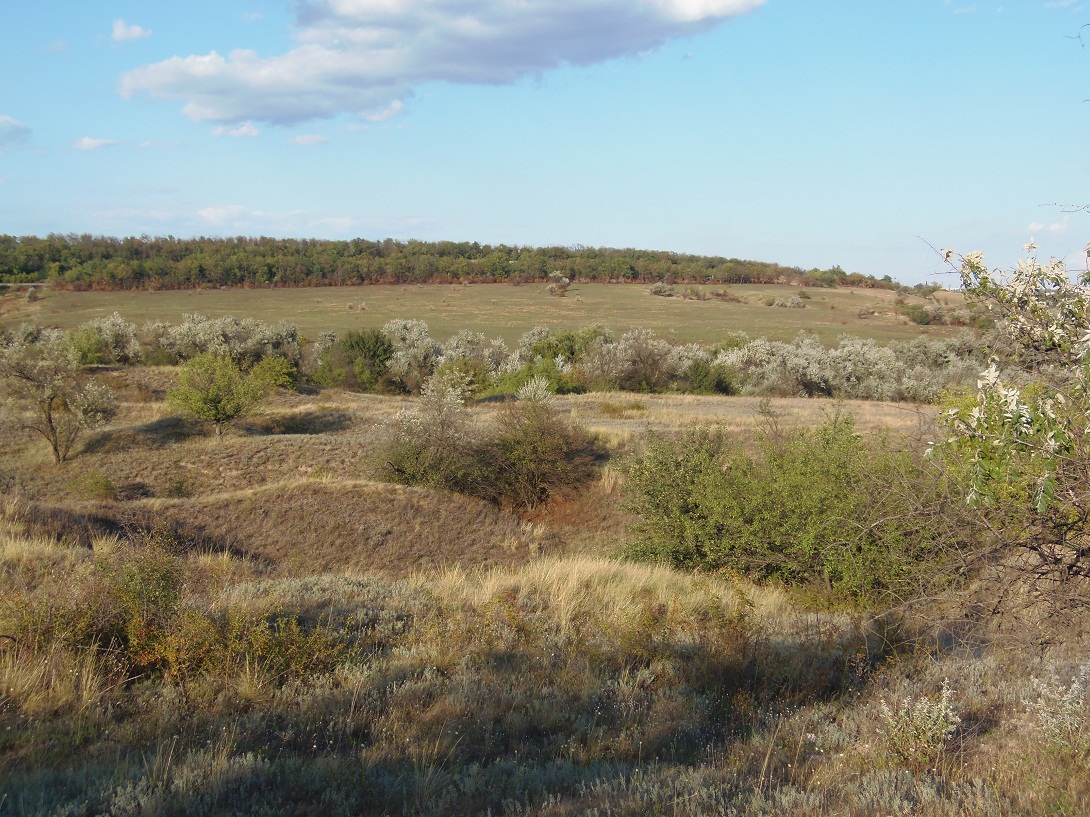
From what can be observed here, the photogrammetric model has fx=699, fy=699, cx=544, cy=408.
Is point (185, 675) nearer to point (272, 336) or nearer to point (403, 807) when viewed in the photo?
point (403, 807)

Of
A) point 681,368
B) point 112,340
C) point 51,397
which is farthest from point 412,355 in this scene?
point 51,397

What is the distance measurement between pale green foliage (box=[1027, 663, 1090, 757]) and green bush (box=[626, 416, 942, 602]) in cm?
342

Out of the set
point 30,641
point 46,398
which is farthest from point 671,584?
point 46,398

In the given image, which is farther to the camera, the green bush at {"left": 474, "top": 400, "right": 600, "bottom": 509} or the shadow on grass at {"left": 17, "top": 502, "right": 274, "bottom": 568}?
the green bush at {"left": 474, "top": 400, "right": 600, "bottom": 509}

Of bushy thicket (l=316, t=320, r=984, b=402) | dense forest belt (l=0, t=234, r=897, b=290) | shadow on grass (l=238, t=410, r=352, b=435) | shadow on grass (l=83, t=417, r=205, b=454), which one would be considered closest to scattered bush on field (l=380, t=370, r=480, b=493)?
shadow on grass (l=238, t=410, r=352, b=435)

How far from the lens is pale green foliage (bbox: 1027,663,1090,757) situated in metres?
3.99

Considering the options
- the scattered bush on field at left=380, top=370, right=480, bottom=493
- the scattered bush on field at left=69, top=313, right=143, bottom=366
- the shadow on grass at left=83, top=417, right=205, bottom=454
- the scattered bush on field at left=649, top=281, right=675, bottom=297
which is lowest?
the shadow on grass at left=83, top=417, right=205, bottom=454

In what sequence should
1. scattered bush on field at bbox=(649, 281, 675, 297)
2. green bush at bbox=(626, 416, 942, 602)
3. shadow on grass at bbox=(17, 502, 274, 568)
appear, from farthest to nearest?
scattered bush on field at bbox=(649, 281, 675, 297) → shadow on grass at bbox=(17, 502, 274, 568) → green bush at bbox=(626, 416, 942, 602)

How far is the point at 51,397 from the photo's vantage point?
82.5 feet

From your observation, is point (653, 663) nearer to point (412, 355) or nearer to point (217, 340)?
point (217, 340)

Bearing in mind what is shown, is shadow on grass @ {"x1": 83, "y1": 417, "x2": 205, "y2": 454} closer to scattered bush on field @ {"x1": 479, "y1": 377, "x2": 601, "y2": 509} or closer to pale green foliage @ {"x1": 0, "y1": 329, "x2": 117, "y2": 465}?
pale green foliage @ {"x1": 0, "y1": 329, "x2": 117, "y2": 465}

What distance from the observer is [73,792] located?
11.3 ft

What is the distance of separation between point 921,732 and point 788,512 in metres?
7.63

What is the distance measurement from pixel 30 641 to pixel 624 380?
4286 centimetres
